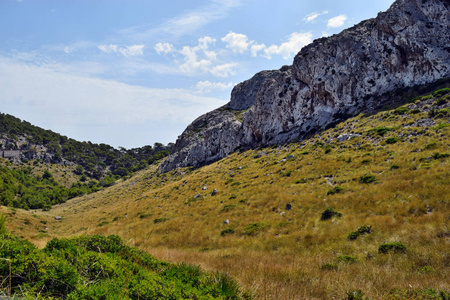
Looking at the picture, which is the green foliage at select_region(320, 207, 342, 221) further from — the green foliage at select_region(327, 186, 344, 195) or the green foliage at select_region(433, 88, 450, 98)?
the green foliage at select_region(433, 88, 450, 98)

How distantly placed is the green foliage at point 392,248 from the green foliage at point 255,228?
26.0 ft

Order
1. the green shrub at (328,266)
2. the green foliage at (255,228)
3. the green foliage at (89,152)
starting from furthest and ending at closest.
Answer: the green foliage at (89,152)
the green foliage at (255,228)
the green shrub at (328,266)

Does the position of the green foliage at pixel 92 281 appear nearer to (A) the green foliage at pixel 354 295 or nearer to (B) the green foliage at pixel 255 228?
(A) the green foliage at pixel 354 295

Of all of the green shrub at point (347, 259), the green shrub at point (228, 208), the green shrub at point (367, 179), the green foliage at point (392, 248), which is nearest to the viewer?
the green shrub at point (347, 259)

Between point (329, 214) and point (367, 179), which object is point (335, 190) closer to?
point (367, 179)

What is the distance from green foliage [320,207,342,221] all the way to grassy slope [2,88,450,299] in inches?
19.1

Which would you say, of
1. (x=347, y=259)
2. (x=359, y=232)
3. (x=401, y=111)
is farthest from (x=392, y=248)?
(x=401, y=111)

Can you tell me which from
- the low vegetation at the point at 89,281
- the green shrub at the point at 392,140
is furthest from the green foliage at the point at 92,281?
the green shrub at the point at 392,140

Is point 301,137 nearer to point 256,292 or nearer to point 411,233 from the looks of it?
point 411,233

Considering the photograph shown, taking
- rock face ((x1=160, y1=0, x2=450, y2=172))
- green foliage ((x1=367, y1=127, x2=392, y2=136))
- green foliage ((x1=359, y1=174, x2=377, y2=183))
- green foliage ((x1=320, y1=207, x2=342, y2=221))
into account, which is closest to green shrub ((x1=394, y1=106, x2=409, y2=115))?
green foliage ((x1=367, y1=127, x2=392, y2=136))

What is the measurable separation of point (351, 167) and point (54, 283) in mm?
26831

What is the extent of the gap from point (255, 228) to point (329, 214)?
19.0ft

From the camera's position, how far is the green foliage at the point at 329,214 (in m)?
15.6

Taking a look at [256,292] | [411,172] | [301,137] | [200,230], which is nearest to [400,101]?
[301,137]
